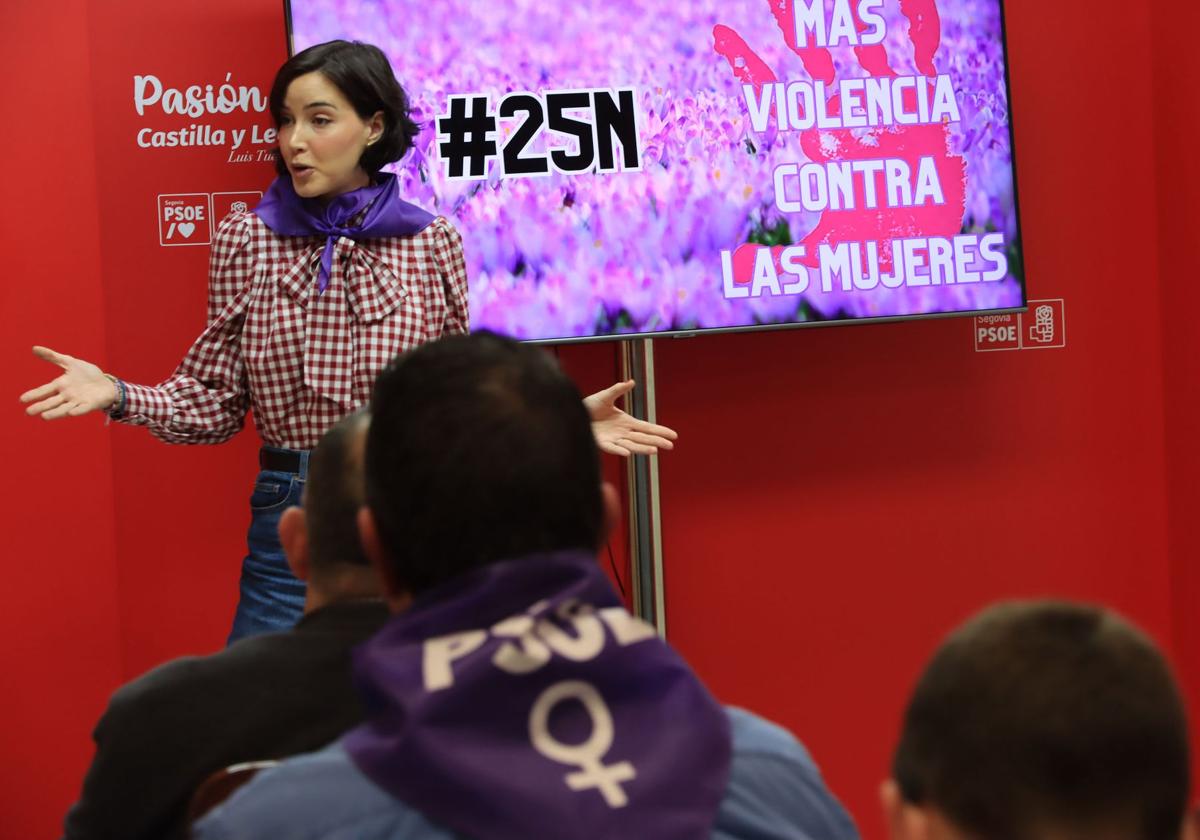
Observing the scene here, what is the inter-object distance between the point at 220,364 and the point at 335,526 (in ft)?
4.44

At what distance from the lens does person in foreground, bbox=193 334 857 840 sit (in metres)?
1.01

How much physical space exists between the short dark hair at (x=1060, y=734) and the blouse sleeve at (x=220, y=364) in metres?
2.00

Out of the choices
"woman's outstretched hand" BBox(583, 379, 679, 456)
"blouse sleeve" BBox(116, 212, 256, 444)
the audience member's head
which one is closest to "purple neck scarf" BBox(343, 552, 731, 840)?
the audience member's head

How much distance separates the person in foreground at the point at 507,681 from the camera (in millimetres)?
1007

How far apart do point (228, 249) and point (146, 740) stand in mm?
1585

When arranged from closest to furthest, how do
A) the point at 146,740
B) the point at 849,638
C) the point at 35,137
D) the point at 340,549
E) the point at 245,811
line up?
the point at 245,811 → the point at 146,740 → the point at 340,549 → the point at 35,137 → the point at 849,638

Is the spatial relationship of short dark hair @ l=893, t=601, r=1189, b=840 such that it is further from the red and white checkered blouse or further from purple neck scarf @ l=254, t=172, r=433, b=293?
purple neck scarf @ l=254, t=172, r=433, b=293

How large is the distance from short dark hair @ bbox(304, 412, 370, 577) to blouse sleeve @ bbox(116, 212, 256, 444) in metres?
1.26

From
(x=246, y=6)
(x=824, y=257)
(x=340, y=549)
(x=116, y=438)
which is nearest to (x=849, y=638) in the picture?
(x=824, y=257)

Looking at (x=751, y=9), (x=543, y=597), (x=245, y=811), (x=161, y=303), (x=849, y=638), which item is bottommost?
(x=849, y=638)

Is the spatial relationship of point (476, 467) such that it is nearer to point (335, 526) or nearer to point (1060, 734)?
point (335, 526)

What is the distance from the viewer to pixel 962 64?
3307 millimetres

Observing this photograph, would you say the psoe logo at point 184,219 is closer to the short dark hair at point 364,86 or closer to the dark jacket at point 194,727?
the short dark hair at point 364,86

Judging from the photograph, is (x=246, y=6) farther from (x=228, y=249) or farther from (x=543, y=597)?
(x=543, y=597)
